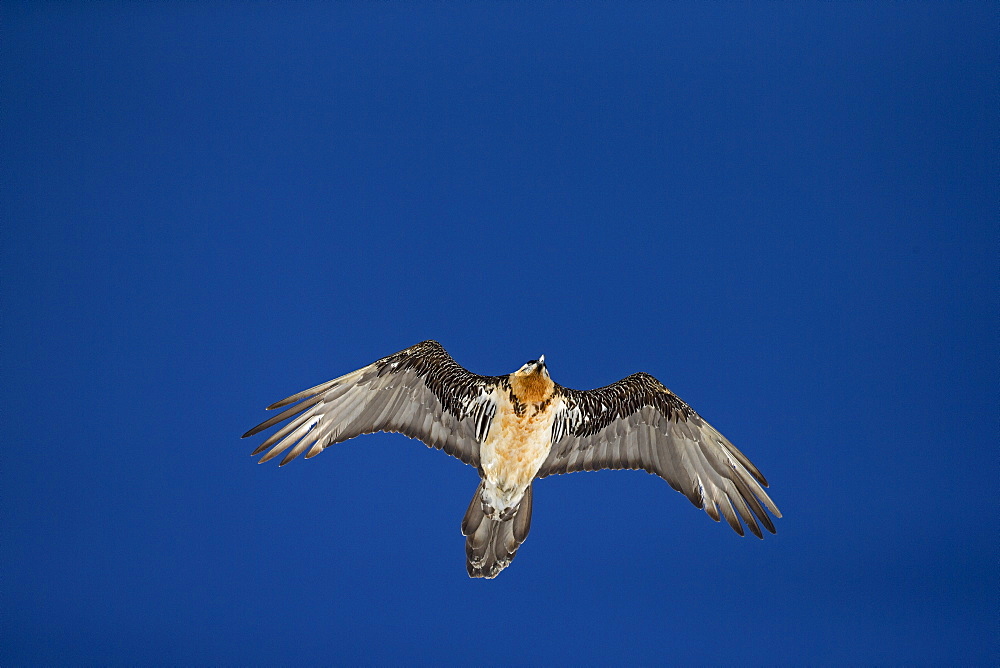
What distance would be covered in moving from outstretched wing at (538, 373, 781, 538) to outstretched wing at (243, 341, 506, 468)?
0.39 meters

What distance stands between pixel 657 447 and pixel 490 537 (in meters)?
0.92

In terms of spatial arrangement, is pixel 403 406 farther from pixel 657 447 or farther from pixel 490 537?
pixel 657 447

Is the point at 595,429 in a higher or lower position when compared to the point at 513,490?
higher

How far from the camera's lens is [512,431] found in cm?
Answer: 287

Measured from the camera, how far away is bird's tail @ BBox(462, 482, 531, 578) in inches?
116

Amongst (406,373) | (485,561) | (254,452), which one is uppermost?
(406,373)

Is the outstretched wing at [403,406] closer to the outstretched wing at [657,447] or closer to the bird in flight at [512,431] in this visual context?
the bird in flight at [512,431]

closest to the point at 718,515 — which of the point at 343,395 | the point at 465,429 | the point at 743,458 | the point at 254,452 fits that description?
the point at 743,458

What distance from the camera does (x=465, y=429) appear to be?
304cm

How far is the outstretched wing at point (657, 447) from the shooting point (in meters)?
3.07

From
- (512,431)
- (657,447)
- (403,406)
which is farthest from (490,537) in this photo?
(657,447)

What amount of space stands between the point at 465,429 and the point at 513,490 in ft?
1.17

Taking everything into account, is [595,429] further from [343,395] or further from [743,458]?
[343,395]

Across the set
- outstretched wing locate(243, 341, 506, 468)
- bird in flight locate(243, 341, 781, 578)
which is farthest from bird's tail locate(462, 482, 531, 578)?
outstretched wing locate(243, 341, 506, 468)
